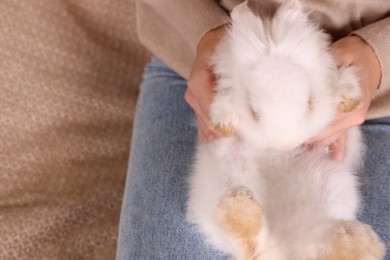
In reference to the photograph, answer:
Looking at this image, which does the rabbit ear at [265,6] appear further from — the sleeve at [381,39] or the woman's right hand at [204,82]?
the sleeve at [381,39]

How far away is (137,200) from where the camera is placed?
3.59 ft

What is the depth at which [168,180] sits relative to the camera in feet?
3.58

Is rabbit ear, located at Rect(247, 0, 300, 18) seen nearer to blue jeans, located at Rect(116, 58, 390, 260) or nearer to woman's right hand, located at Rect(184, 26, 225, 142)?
woman's right hand, located at Rect(184, 26, 225, 142)

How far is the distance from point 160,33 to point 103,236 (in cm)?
59

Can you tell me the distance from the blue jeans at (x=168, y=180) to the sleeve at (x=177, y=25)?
0.09 metres

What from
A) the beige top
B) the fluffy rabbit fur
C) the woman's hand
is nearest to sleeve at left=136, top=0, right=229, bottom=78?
the beige top

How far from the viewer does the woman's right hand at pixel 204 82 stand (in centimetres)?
97

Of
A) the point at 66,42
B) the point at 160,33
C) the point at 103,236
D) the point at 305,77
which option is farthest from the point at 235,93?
the point at 66,42

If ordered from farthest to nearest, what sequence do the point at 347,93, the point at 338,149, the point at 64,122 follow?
the point at 64,122, the point at 338,149, the point at 347,93

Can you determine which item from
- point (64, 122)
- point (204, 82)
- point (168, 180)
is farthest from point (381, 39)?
point (64, 122)

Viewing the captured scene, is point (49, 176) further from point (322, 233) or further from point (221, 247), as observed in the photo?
point (322, 233)

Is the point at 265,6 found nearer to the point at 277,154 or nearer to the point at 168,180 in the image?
the point at 277,154

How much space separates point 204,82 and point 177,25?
25 centimetres

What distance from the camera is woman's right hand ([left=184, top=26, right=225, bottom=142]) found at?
97 centimetres
